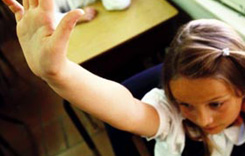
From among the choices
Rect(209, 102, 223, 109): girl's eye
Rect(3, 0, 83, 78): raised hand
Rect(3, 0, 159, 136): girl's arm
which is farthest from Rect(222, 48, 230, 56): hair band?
Rect(3, 0, 83, 78): raised hand

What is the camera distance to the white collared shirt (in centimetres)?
88

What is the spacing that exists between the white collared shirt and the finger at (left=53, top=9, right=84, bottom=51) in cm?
41

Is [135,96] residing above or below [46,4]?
below

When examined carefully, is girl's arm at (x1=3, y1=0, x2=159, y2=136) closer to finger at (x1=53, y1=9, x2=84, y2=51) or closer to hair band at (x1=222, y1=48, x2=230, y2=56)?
finger at (x1=53, y1=9, x2=84, y2=51)

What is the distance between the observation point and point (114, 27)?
4.33ft

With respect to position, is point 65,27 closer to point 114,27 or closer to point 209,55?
point 209,55

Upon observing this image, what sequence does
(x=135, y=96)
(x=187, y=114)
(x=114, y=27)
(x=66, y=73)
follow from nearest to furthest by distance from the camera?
(x=66, y=73)
(x=187, y=114)
(x=135, y=96)
(x=114, y=27)

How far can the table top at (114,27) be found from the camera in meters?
1.26

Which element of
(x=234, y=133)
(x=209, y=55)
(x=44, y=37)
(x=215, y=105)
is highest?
(x=44, y=37)

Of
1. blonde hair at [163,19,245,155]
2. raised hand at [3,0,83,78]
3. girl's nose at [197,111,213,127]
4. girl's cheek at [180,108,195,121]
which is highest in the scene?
Answer: raised hand at [3,0,83,78]

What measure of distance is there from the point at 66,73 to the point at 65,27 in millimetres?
127

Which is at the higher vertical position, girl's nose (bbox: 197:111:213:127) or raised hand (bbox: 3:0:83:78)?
raised hand (bbox: 3:0:83:78)

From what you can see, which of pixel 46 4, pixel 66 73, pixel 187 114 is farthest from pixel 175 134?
pixel 46 4

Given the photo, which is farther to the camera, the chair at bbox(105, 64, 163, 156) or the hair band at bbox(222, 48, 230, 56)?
the chair at bbox(105, 64, 163, 156)
